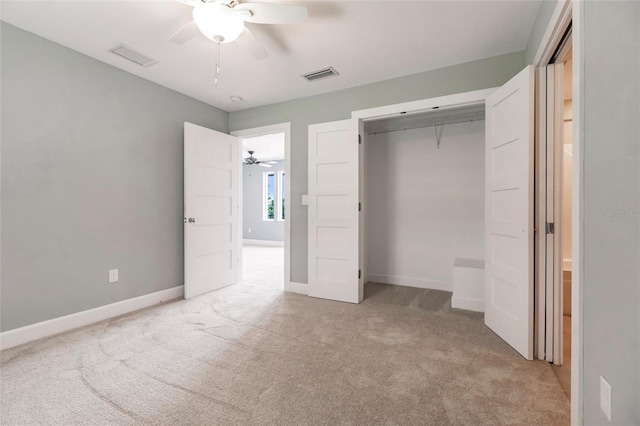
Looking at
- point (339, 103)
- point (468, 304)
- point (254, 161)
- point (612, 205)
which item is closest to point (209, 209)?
point (339, 103)

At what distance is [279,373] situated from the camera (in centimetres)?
189

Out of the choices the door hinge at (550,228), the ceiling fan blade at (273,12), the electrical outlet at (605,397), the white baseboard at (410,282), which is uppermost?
the ceiling fan blade at (273,12)

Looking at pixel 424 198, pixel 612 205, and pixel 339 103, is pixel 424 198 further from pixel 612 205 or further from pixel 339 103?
pixel 612 205

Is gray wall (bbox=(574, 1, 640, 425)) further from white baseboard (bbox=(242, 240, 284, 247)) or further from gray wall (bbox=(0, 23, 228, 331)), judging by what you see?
white baseboard (bbox=(242, 240, 284, 247))

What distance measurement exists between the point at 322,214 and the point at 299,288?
105 centimetres

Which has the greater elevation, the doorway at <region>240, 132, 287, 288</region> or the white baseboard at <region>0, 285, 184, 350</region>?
the doorway at <region>240, 132, 287, 288</region>

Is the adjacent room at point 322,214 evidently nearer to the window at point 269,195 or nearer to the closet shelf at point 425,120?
the closet shelf at point 425,120

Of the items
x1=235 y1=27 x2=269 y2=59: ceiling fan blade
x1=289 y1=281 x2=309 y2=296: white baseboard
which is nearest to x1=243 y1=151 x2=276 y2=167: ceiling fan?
x1=289 y1=281 x2=309 y2=296: white baseboard

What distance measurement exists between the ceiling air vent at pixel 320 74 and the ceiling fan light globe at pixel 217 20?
1244 millimetres

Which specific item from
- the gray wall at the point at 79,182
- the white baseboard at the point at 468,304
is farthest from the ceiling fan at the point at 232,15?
the white baseboard at the point at 468,304

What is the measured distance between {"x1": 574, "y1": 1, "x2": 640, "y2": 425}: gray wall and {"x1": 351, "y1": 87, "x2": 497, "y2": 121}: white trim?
64.2 inches

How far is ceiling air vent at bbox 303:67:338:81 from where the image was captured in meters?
3.00

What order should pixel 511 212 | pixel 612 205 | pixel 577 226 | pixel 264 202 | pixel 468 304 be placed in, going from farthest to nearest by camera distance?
1. pixel 264 202
2. pixel 468 304
3. pixel 511 212
4. pixel 577 226
5. pixel 612 205

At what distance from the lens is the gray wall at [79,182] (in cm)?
229
